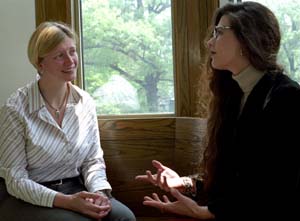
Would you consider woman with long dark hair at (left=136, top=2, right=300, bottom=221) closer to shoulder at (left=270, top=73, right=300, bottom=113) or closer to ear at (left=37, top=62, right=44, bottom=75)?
shoulder at (left=270, top=73, right=300, bottom=113)

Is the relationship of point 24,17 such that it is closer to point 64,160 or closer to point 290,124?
point 64,160

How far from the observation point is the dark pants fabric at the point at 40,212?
1.68 m

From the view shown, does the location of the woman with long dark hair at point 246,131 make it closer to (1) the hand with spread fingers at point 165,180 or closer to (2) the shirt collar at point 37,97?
(1) the hand with spread fingers at point 165,180

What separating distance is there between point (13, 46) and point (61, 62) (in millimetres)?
507

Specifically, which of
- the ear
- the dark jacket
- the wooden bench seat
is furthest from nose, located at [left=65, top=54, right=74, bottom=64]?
the dark jacket

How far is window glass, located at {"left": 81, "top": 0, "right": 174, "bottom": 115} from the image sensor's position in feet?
7.43

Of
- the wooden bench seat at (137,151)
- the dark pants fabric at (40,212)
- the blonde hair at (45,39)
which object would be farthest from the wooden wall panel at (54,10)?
the dark pants fabric at (40,212)

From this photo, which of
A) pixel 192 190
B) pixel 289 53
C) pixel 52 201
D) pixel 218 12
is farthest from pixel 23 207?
pixel 289 53

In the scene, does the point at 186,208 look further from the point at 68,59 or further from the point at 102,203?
the point at 68,59

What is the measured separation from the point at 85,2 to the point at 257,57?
1.16 metres

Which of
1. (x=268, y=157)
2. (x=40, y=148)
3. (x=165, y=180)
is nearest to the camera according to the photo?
(x=268, y=157)

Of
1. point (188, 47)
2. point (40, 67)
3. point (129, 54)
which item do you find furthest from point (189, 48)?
point (40, 67)

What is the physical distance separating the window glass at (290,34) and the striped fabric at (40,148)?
100 cm

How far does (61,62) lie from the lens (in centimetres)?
191
